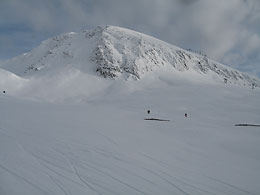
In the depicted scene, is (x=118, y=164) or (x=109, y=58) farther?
(x=109, y=58)

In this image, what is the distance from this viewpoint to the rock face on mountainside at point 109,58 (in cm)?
6612

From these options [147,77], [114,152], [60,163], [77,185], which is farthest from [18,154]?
[147,77]

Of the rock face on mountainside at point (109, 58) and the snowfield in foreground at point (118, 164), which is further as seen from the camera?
the rock face on mountainside at point (109, 58)

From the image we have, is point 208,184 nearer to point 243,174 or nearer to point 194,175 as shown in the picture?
point 194,175

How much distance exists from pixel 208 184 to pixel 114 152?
314 centimetres

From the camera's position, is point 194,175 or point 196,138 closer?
point 194,175

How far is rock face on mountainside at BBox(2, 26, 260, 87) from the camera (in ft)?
217

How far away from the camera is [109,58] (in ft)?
227

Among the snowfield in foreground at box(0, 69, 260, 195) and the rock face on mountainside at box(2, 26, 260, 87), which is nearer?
the snowfield in foreground at box(0, 69, 260, 195)

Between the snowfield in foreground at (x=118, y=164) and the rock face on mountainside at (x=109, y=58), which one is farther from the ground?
the rock face on mountainside at (x=109, y=58)

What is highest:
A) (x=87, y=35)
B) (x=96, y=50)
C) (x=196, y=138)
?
(x=87, y=35)

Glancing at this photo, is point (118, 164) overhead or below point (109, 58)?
below

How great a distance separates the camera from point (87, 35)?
86688 mm

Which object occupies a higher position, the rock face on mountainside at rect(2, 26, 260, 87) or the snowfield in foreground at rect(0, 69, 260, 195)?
the rock face on mountainside at rect(2, 26, 260, 87)
